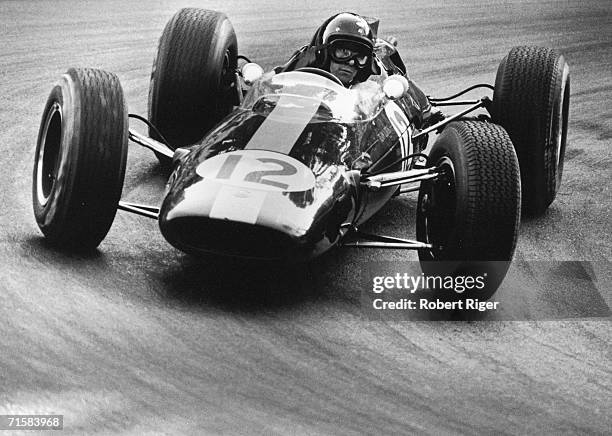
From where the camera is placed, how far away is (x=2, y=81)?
38.2 ft

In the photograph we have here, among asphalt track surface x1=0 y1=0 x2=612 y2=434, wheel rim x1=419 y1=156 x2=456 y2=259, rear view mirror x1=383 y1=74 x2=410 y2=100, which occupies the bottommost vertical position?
asphalt track surface x1=0 y1=0 x2=612 y2=434

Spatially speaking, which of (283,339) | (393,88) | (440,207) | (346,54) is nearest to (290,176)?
(283,339)

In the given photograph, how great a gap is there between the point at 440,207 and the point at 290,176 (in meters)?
1.00

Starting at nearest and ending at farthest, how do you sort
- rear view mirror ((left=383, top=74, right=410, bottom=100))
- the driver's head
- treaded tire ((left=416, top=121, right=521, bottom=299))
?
treaded tire ((left=416, top=121, right=521, bottom=299)) < rear view mirror ((left=383, top=74, right=410, bottom=100)) < the driver's head

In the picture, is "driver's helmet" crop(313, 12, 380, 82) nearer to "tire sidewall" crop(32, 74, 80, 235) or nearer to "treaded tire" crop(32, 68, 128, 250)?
"treaded tire" crop(32, 68, 128, 250)

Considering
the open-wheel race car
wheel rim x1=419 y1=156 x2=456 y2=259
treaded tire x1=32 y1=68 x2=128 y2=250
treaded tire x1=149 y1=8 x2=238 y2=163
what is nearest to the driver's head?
the open-wheel race car

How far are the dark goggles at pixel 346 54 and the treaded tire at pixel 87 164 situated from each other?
176cm

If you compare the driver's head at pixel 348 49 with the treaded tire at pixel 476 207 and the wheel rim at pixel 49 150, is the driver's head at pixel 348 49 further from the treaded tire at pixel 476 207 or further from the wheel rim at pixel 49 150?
the wheel rim at pixel 49 150

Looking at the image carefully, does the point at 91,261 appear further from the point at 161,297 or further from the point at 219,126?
the point at 219,126

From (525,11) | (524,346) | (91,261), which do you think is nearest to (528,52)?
(524,346)

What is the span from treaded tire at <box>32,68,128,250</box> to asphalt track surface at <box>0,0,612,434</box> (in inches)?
7.3

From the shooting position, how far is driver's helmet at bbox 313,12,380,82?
842cm

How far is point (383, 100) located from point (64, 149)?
7.22ft

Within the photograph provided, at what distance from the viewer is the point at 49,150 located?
25.0 ft
